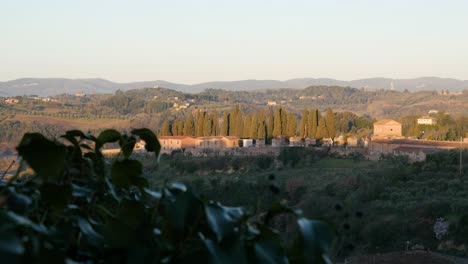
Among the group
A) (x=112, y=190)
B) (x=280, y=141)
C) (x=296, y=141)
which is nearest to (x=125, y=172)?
(x=112, y=190)

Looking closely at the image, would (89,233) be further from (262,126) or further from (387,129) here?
(387,129)

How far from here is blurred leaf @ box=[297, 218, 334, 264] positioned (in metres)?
1.04

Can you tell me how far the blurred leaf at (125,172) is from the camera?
124 cm

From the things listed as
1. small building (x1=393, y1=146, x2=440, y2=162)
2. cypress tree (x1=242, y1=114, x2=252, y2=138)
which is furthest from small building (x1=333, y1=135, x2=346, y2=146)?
small building (x1=393, y1=146, x2=440, y2=162)

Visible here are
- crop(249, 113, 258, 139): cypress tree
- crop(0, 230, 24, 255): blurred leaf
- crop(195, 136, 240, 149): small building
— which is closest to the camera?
crop(0, 230, 24, 255): blurred leaf

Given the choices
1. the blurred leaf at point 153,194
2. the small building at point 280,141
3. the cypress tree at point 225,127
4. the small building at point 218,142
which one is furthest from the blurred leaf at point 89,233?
the cypress tree at point 225,127

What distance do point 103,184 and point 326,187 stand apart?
89.1 feet

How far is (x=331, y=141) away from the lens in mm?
50469

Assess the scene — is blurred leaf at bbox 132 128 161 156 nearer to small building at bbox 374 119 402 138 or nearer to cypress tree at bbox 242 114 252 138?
cypress tree at bbox 242 114 252 138

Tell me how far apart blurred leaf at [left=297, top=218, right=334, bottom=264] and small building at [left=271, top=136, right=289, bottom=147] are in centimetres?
4841

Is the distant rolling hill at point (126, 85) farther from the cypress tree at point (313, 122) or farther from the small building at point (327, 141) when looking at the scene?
the small building at point (327, 141)

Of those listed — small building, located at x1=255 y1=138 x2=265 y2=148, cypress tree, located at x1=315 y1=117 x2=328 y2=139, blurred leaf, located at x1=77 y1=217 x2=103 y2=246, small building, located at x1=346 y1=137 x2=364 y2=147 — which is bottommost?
small building, located at x1=346 y1=137 x2=364 y2=147

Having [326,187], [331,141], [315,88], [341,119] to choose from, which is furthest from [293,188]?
[315,88]

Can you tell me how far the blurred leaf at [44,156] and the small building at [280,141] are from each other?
48.4 meters
